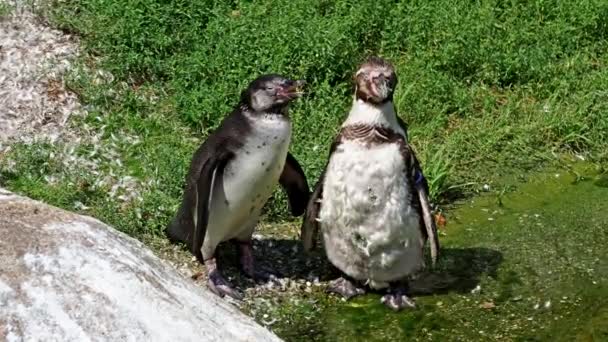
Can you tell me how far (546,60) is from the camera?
9.05 m

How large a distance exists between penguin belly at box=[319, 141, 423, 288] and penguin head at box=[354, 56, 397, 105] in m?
0.23

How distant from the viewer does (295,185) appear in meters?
6.68

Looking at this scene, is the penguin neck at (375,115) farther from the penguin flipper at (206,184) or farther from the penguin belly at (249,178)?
the penguin flipper at (206,184)

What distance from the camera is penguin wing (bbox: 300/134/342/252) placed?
6.25 metres

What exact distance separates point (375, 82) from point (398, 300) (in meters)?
1.13

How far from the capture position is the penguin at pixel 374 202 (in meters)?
5.86

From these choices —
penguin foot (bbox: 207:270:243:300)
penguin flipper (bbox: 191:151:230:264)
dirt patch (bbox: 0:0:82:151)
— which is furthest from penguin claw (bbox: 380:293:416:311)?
dirt patch (bbox: 0:0:82:151)

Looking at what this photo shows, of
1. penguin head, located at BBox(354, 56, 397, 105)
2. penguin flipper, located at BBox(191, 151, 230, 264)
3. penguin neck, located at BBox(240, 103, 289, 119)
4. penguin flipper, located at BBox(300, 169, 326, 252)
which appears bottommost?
penguin flipper, located at BBox(300, 169, 326, 252)

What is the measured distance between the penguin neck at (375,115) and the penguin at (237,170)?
0.41 m

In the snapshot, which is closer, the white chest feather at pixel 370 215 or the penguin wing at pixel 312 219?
the white chest feather at pixel 370 215

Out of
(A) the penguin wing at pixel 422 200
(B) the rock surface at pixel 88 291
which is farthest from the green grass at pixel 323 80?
(B) the rock surface at pixel 88 291

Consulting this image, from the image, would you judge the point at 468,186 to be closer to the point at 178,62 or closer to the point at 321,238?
the point at 321,238

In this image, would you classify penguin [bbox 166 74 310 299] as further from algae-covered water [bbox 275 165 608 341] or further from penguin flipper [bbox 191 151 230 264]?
algae-covered water [bbox 275 165 608 341]

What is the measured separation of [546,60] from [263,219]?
2.95 m
